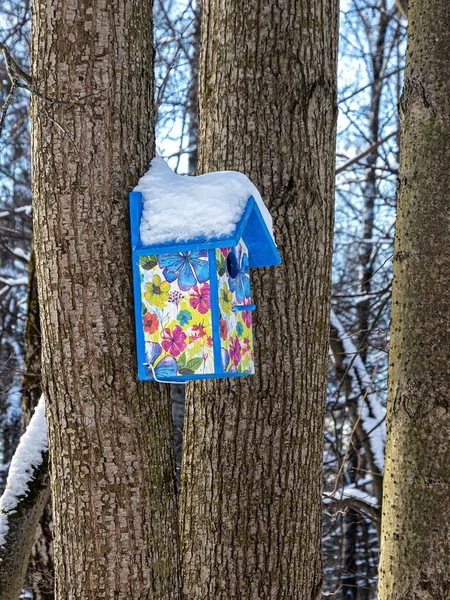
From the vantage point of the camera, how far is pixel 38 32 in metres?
2.11

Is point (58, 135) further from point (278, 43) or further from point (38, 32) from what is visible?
point (278, 43)

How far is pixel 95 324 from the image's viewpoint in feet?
6.60

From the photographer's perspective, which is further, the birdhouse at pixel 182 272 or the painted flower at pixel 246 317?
the painted flower at pixel 246 317

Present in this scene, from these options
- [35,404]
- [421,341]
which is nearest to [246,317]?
[421,341]

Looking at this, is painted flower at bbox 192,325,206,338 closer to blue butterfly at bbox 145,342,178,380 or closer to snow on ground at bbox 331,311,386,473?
blue butterfly at bbox 145,342,178,380

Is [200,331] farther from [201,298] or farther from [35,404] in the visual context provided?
[35,404]

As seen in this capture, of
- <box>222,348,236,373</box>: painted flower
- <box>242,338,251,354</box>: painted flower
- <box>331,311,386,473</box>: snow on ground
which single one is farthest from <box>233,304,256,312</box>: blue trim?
<box>331,311,386,473</box>: snow on ground

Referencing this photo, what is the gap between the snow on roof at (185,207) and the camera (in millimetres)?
2061

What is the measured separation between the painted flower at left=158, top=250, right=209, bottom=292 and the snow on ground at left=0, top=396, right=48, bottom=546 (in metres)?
1.89

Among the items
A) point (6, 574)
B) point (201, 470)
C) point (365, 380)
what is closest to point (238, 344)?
point (201, 470)

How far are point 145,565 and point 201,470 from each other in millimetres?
931

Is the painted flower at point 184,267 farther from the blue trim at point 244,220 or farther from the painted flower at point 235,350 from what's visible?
the painted flower at point 235,350

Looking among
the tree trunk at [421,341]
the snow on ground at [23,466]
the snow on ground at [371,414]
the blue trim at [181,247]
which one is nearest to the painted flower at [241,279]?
the blue trim at [181,247]

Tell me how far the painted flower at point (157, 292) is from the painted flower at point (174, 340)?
0.09 m
